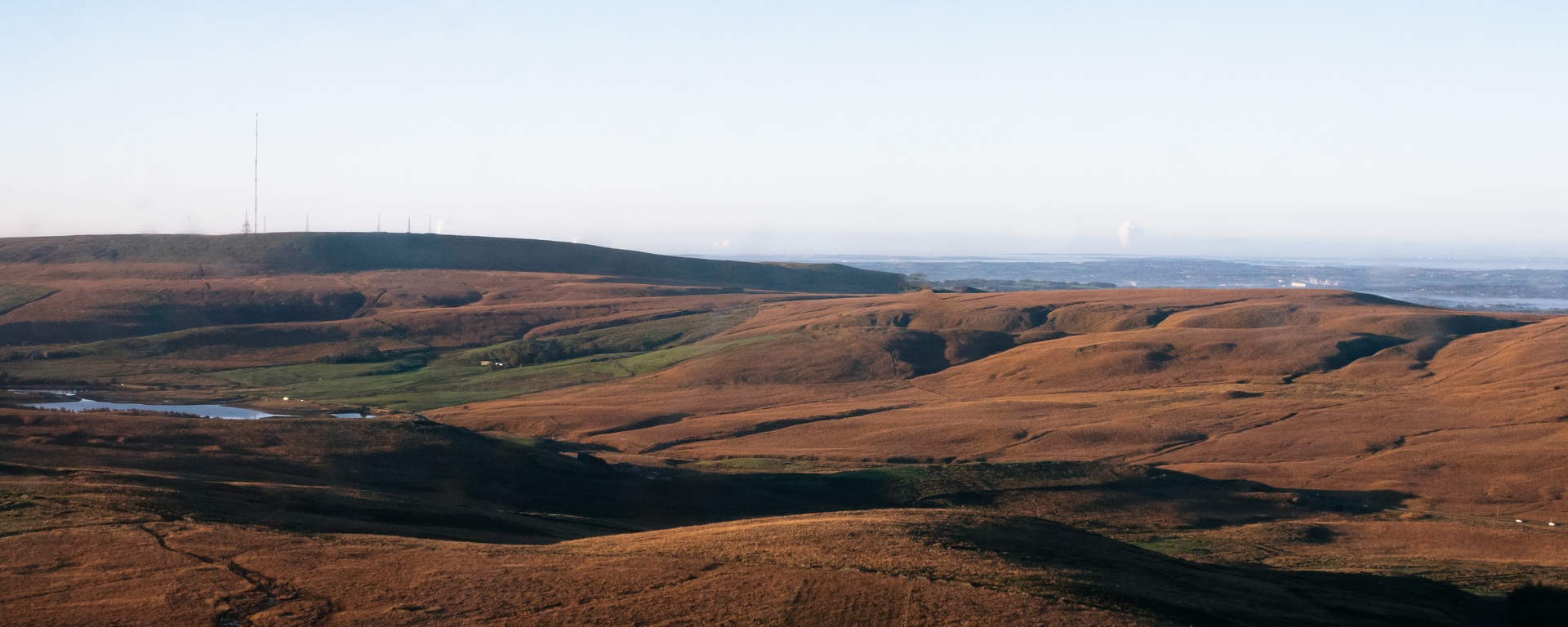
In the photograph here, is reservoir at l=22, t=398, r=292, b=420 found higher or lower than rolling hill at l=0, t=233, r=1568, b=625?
lower

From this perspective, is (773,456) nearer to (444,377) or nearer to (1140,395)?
(1140,395)

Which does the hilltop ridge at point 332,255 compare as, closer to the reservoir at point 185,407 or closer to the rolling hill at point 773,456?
the rolling hill at point 773,456

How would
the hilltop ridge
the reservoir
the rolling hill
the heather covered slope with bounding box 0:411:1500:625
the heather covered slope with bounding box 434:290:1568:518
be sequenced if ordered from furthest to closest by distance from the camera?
the hilltop ridge → the reservoir → the heather covered slope with bounding box 434:290:1568:518 → the rolling hill → the heather covered slope with bounding box 0:411:1500:625

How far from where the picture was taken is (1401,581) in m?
34.1

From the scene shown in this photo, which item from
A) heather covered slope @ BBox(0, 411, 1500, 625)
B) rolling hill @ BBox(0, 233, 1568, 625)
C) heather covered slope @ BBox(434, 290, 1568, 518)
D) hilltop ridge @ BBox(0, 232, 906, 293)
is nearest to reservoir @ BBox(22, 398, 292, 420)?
rolling hill @ BBox(0, 233, 1568, 625)

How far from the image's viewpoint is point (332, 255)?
179500 mm

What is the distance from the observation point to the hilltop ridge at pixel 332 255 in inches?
6609

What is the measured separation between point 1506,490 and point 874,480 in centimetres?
3053

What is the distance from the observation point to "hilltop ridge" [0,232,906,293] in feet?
551

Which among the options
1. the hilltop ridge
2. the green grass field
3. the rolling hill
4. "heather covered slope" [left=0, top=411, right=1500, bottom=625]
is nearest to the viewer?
"heather covered slope" [left=0, top=411, right=1500, bottom=625]

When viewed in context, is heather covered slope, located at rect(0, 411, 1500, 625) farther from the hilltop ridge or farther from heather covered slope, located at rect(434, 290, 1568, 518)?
the hilltop ridge

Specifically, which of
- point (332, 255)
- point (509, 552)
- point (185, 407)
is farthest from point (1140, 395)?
point (332, 255)

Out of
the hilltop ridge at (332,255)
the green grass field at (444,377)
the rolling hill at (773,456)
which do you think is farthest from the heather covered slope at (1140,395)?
the hilltop ridge at (332,255)

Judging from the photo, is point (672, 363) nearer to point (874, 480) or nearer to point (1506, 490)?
point (874, 480)
